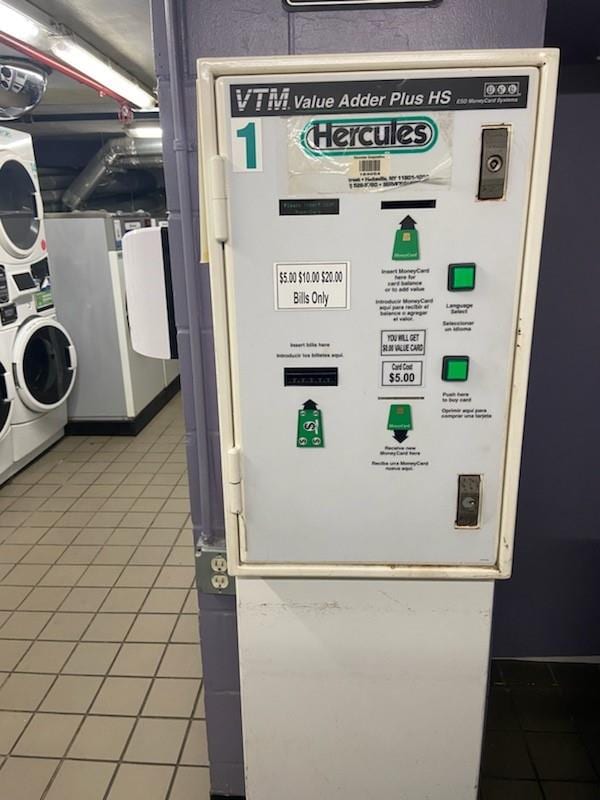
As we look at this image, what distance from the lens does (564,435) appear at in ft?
6.31

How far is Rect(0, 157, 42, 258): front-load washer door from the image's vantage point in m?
3.65

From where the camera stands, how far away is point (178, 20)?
119cm

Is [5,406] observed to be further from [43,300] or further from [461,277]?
[461,277]

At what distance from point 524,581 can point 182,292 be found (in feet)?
5.00

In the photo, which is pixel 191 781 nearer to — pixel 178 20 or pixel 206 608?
pixel 206 608

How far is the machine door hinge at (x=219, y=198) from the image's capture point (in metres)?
1.05

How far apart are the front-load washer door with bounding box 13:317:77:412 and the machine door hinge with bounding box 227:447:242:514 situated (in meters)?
2.98

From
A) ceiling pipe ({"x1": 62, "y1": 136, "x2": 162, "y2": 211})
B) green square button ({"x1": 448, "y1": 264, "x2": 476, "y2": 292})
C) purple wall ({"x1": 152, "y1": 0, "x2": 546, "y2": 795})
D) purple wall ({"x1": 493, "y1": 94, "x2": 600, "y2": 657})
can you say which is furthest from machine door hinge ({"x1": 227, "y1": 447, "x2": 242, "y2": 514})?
ceiling pipe ({"x1": 62, "y1": 136, "x2": 162, "y2": 211})

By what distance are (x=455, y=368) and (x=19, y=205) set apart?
363 cm

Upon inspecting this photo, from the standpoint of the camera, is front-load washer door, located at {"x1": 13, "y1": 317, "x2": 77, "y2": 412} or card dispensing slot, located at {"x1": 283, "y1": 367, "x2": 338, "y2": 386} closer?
card dispensing slot, located at {"x1": 283, "y1": 367, "x2": 338, "y2": 386}

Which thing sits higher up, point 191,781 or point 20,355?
point 20,355

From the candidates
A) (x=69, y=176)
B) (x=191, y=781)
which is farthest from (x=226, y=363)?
(x=69, y=176)

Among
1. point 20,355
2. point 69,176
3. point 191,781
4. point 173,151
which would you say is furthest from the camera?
point 69,176

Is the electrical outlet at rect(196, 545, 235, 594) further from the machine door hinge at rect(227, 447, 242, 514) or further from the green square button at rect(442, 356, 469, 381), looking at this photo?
the green square button at rect(442, 356, 469, 381)
